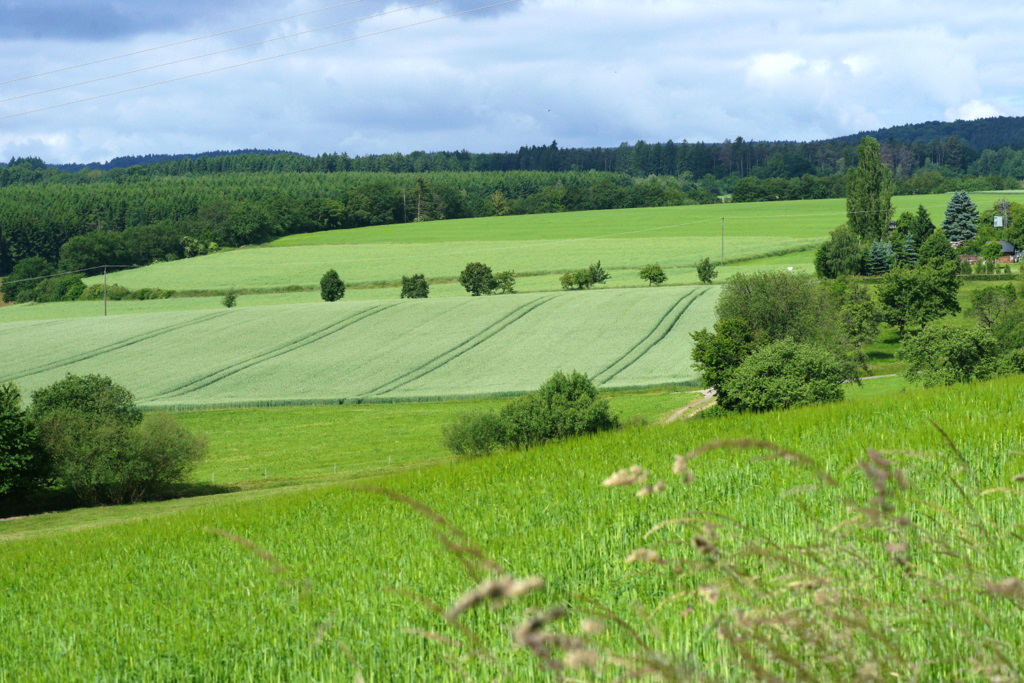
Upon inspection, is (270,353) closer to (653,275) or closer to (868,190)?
(653,275)

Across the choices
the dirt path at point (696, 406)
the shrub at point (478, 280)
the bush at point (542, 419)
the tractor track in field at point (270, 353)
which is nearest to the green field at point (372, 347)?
the tractor track in field at point (270, 353)

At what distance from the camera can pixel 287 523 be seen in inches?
455

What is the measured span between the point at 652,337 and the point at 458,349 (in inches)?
674

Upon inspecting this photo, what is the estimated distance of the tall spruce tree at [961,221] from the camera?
427 feet

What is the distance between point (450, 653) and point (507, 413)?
38.3 meters

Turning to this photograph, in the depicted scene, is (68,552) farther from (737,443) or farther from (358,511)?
(737,443)

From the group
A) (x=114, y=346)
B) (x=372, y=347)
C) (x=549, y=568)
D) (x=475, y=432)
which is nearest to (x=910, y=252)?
(x=372, y=347)

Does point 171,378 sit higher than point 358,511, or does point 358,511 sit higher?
point 358,511

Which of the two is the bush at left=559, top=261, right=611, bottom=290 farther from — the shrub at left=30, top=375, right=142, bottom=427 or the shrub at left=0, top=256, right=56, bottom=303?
the shrub at left=0, top=256, right=56, bottom=303

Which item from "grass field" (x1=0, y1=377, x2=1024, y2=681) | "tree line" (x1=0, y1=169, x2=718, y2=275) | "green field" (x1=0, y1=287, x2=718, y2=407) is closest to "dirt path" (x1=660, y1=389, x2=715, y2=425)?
"green field" (x1=0, y1=287, x2=718, y2=407)

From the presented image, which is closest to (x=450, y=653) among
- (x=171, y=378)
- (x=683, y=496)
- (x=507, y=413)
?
(x=683, y=496)

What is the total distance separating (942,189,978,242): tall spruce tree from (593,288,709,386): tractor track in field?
2392 inches

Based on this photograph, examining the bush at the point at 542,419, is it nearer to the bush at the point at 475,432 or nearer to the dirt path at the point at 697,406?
the bush at the point at 475,432

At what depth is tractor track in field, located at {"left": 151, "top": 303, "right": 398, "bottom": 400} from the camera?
71.8 m
